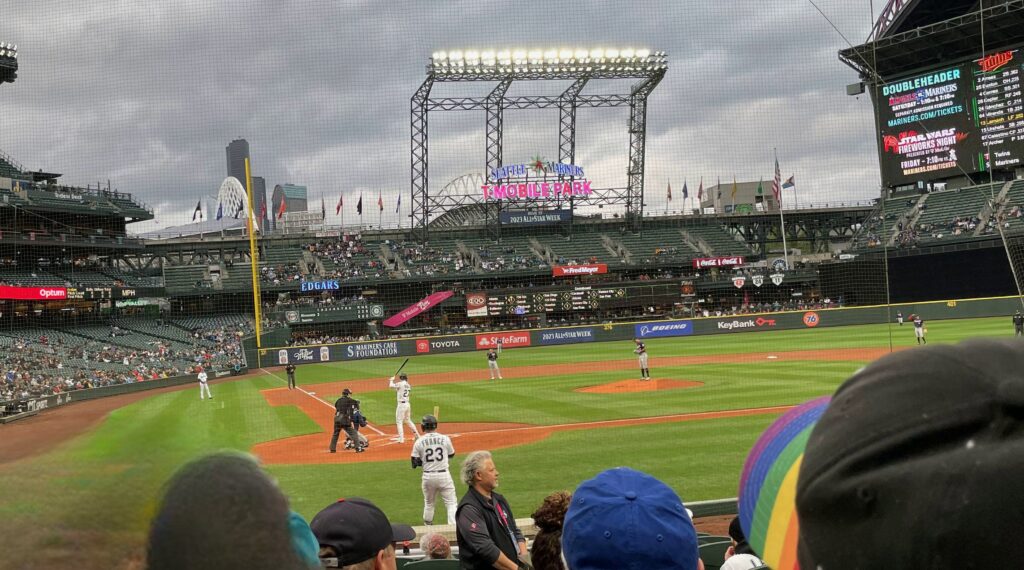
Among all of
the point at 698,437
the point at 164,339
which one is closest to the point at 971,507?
the point at 698,437

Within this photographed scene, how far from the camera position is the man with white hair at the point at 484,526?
5.19 m

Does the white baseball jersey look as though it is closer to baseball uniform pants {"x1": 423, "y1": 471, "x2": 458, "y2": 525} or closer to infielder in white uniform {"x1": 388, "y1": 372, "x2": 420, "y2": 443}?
infielder in white uniform {"x1": 388, "y1": 372, "x2": 420, "y2": 443}

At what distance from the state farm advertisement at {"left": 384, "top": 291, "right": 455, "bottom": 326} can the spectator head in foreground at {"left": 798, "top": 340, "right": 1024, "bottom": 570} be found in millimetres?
49485

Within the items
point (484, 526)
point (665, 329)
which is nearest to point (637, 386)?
point (484, 526)

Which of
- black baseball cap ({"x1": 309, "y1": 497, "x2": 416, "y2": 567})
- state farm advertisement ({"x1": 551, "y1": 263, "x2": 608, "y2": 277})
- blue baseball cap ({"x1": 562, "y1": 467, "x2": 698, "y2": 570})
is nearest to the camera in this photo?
blue baseball cap ({"x1": 562, "y1": 467, "x2": 698, "y2": 570})

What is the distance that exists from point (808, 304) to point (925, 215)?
955 cm

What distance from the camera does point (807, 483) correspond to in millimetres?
1023

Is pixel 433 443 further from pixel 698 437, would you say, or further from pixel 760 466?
pixel 760 466

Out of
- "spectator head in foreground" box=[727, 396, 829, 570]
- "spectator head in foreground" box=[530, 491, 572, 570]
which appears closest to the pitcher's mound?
"spectator head in foreground" box=[530, 491, 572, 570]

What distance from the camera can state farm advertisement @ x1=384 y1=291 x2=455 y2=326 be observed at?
4994cm

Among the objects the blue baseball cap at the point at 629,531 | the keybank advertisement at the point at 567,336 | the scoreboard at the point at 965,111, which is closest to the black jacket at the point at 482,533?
the blue baseball cap at the point at 629,531

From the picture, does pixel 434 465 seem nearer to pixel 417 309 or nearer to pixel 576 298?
pixel 576 298

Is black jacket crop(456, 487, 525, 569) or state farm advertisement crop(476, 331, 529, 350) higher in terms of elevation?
black jacket crop(456, 487, 525, 569)

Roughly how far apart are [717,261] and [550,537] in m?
57.5
